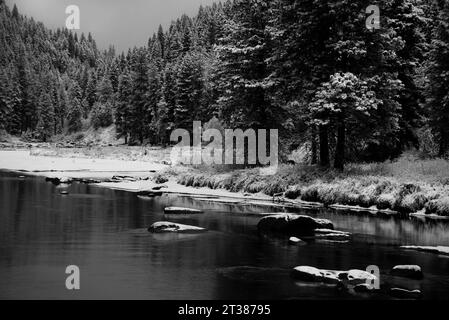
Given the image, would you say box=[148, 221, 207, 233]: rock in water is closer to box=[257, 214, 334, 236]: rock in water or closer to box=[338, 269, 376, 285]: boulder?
box=[257, 214, 334, 236]: rock in water

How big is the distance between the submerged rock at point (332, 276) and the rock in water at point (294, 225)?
536 cm

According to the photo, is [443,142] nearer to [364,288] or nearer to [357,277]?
[357,277]

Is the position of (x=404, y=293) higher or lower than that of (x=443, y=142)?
lower

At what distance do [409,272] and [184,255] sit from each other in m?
5.50

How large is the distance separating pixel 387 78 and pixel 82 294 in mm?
21169

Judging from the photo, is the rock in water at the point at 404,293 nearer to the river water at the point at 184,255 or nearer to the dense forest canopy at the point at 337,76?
the river water at the point at 184,255

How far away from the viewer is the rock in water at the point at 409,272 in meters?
11.1

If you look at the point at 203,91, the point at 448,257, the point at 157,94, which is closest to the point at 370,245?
the point at 448,257

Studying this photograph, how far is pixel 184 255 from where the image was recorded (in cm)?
1318

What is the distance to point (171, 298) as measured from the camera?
9.45 metres

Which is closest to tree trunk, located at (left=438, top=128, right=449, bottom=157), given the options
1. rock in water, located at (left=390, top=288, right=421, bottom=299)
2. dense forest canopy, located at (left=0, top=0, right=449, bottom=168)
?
dense forest canopy, located at (left=0, top=0, right=449, bottom=168)

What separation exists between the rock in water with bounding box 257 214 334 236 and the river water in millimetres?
784

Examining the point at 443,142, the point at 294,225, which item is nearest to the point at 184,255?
the point at 294,225

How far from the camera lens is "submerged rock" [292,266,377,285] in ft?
34.7
